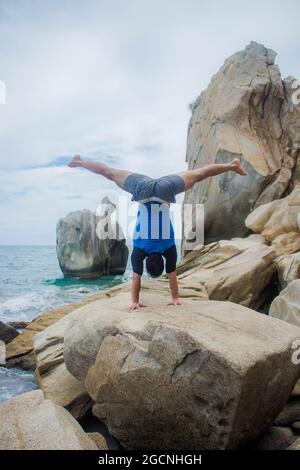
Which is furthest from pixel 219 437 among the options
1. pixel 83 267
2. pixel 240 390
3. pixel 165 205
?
pixel 83 267

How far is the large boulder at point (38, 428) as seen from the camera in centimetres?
384

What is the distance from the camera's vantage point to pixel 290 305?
22.6ft

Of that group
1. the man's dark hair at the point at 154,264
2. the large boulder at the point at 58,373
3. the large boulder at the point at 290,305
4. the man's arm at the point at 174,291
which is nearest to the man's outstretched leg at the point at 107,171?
the man's dark hair at the point at 154,264

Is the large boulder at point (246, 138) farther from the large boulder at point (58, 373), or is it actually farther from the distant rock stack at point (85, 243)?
the distant rock stack at point (85, 243)

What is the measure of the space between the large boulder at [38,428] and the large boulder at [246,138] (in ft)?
50.5

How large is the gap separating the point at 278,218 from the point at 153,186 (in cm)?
815

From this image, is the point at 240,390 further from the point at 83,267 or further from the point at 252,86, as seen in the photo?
the point at 83,267

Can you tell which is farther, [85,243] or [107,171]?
[85,243]

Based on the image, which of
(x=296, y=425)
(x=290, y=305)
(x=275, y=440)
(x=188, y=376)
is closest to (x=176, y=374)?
(x=188, y=376)

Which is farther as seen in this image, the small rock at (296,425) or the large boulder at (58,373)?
the large boulder at (58,373)

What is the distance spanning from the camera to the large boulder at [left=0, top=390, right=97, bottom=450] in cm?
384

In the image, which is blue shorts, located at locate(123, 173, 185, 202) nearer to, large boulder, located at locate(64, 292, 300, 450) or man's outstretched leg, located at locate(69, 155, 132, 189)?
man's outstretched leg, located at locate(69, 155, 132, 189)

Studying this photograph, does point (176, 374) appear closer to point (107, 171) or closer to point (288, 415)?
point (288, 415)

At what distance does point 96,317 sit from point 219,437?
7.68 ft
